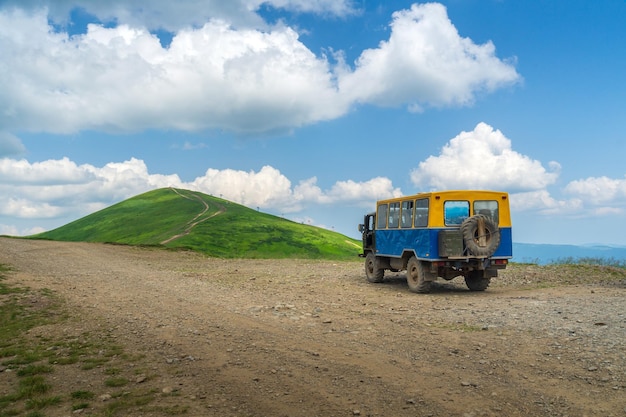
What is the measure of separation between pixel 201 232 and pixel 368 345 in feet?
149

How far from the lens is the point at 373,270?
2070 centimetres

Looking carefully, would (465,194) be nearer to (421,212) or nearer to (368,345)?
(421,212)

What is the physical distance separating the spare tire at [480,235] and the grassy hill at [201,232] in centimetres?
2790

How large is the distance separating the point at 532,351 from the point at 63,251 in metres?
30.1

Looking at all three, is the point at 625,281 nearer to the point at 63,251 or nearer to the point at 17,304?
the point at 17,304

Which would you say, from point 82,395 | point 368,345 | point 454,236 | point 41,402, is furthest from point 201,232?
point 41,402

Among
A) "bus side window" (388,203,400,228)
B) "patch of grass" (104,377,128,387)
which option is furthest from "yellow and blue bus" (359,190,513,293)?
"patch of grass" (104,377,128,387)

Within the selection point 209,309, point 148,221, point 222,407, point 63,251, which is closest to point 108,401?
point 222,407

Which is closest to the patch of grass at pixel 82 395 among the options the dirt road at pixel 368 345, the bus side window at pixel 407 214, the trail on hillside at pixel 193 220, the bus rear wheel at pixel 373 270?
the dirt road at pixel 368 345

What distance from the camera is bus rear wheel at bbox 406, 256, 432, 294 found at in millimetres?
16609

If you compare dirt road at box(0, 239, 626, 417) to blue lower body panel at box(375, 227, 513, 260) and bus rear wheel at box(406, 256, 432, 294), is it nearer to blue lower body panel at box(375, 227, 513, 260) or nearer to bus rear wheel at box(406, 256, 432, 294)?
bus rear wheel at box(406, 256, 432, 294)

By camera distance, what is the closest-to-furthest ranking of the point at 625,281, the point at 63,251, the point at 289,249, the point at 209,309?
the point at 209,309, the point at 625,281, the point at 63,251, the point at 289,249

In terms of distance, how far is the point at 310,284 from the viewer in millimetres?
19531

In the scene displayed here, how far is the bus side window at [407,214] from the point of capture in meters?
17.5
